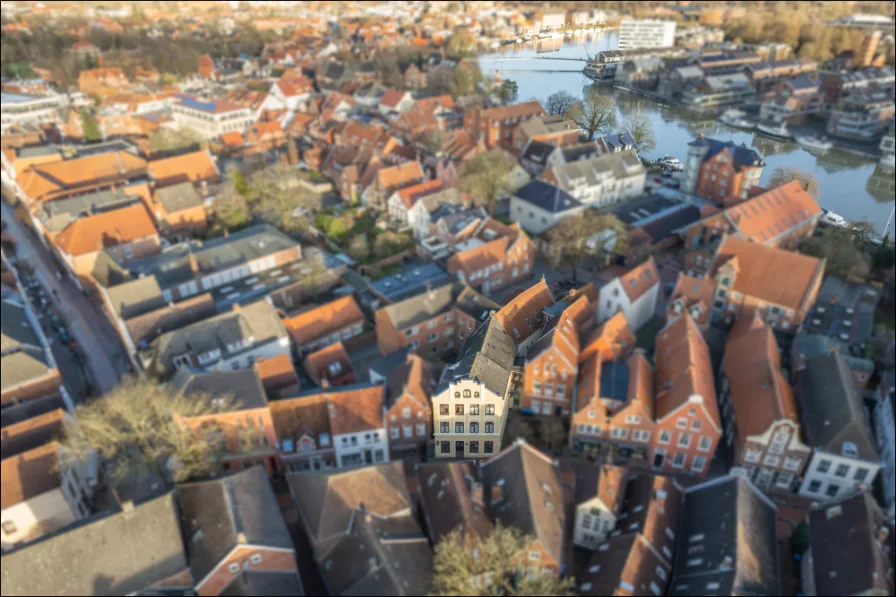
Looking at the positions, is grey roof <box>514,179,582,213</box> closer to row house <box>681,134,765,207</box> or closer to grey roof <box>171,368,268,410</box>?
row house <box>681,134,765,207</box>

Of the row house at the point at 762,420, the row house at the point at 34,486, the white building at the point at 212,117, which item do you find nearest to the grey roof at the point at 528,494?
the row house at the point at 762,420

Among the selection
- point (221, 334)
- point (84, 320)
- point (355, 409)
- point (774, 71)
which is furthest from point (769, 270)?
point (774, 71)

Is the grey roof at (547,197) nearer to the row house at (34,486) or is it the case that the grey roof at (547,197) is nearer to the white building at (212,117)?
the row house at (34,486)

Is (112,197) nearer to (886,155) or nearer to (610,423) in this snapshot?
(610,423)

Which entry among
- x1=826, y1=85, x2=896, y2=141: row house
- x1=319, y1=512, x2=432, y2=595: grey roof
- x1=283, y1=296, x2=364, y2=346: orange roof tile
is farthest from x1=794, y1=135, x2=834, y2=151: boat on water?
x1=283, y1=296, x2=364, y2=346: orange roof tile

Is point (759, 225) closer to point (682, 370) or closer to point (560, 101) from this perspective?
point (682, 370)

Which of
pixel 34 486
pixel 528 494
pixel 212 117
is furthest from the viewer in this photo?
pixel 212 117
